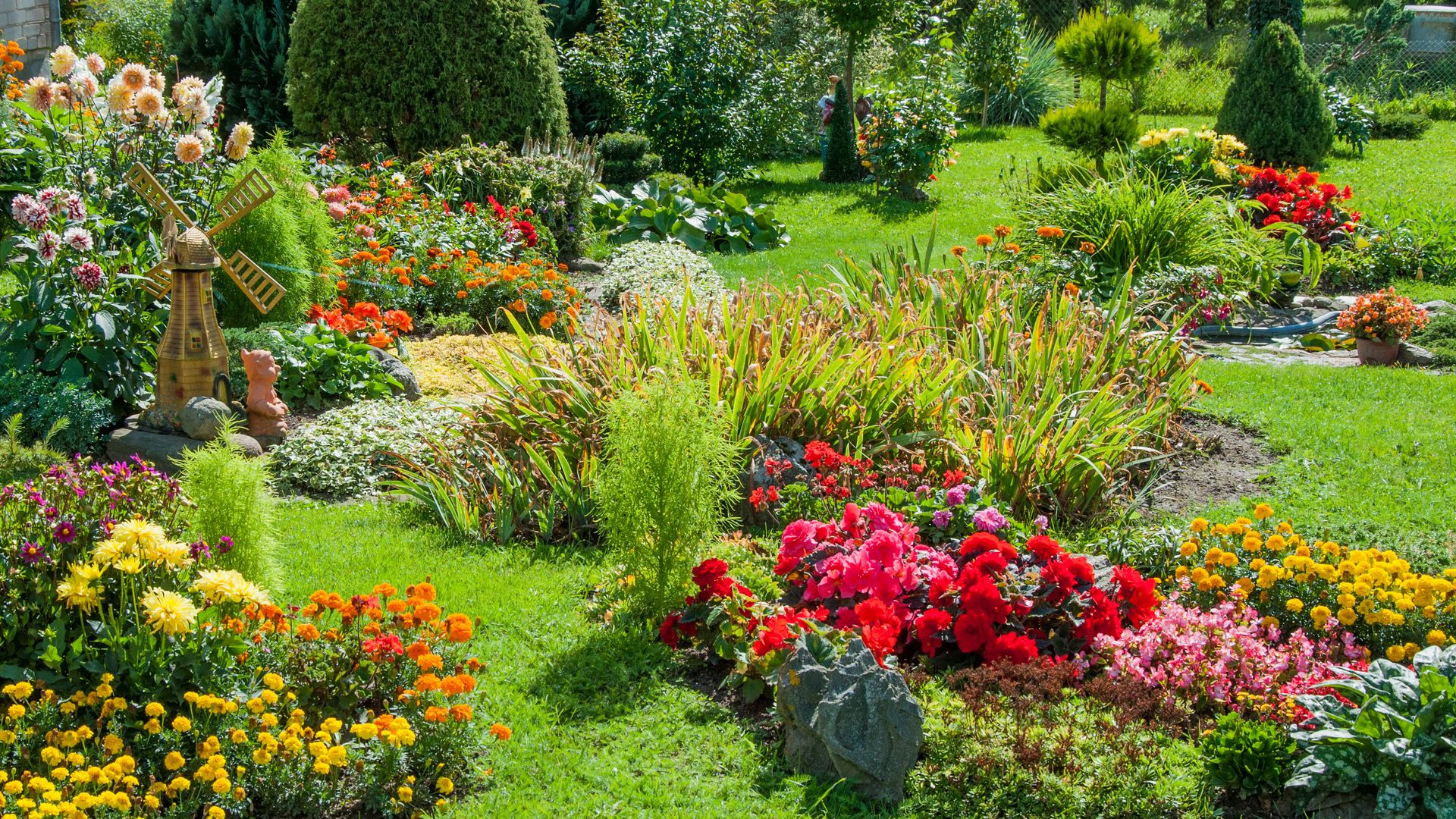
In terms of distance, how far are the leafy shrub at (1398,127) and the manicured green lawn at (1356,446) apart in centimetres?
1172

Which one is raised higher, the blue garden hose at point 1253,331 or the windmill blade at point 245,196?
the windmill blade at point 245,196

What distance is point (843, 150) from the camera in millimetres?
15422

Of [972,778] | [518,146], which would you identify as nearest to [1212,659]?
[972,778]

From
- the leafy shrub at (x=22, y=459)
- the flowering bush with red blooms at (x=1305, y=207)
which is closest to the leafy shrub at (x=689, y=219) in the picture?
the flowering bush with red blooms at (x=1305, y=207)

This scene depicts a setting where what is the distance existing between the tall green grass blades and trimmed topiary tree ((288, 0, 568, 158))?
7.94 meters

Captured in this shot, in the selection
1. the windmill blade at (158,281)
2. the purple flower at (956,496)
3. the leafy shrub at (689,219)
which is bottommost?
the purple flower at (956,496)

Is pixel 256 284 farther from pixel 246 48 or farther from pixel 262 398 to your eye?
pixel 246 48

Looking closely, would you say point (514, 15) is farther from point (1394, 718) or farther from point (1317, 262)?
point (1394, 718)

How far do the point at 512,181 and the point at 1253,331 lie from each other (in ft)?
21.4

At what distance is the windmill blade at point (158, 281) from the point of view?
6.40 m

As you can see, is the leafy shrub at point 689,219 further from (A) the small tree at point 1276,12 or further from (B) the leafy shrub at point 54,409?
(A) the small tree at point 1276,12

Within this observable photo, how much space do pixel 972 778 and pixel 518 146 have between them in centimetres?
996

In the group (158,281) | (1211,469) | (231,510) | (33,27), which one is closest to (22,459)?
(158,281)

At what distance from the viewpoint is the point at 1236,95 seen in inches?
579
